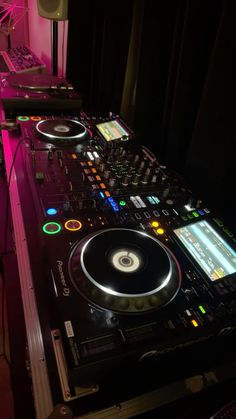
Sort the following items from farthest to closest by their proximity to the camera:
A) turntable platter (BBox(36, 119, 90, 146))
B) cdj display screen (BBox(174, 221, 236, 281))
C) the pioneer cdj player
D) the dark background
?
turntable platter (BBox(36, 119, 90, 146)) → the dark background → cdj display screen (BBox(174, 221, 236, 281)) → the pioneer cdj player

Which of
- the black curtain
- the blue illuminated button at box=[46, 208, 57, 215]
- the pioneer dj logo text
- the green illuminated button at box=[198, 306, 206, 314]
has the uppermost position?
the black curtain

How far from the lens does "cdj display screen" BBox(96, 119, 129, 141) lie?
1.29 metres

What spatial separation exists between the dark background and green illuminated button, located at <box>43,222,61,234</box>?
1.92ft

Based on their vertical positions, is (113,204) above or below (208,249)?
above

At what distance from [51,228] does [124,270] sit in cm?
24

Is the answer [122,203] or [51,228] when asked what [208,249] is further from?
[51,228]

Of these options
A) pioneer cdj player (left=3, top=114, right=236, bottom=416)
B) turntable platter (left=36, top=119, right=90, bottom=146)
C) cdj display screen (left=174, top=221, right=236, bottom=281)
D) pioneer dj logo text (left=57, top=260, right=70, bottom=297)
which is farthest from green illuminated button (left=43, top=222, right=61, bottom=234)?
turntable platter (left=36, top=119, right=90, bottom=146)

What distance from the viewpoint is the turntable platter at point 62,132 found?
1226 millimetres

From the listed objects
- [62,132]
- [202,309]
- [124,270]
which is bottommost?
[202,309]

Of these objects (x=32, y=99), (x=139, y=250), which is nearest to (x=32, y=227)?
(x=139, y=250)

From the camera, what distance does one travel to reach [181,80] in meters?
1.08

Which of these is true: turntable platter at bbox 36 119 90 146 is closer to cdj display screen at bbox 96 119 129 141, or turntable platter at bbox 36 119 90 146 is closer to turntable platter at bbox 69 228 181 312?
cdj display screen at bbox 96 119 129 141

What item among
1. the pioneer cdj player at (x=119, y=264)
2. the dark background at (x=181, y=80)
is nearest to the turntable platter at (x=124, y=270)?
the pioneer cdj player at (x=119, y=264)

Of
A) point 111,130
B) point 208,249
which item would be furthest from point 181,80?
point 208,249
